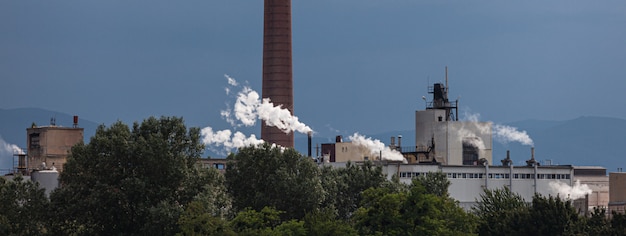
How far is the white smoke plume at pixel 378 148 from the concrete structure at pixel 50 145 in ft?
149

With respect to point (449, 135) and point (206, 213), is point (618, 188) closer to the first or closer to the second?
point (449, 135)

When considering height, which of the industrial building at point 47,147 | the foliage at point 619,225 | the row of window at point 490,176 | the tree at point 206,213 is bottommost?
the foliage at point 619,225

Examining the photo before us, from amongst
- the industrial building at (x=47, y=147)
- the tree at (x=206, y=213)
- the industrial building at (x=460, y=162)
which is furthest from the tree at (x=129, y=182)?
the industrial building at (x=460, y=162)

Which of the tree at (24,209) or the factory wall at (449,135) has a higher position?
the factory wall at (449,135)

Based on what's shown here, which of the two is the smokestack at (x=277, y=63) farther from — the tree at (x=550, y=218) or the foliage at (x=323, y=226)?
the foliage at (x=323, y=226)

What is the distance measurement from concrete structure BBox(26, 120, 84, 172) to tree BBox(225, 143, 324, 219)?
44.9 metres

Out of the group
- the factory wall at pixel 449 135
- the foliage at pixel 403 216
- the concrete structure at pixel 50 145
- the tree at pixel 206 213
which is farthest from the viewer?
the factory wall at pixel 449 135

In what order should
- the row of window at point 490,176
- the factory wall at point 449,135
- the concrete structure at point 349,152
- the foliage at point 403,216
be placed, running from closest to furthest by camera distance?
the foliage at point 403,216
the row of window at point 490,176
the factory wall at point 449,135
the concrete structure at point 349,152

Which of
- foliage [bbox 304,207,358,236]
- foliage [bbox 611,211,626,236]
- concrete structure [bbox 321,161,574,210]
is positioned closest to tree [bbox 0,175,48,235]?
foliage [bbox 304,207,358,236]

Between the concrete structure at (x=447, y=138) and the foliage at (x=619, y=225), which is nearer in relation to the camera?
the foliage at (x=619, y=225)

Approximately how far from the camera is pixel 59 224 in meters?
82.3

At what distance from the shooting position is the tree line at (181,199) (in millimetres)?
79750

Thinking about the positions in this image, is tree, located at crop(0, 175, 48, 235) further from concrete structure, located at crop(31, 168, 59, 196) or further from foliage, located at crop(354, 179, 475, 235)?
concrete structure, located at crop(31, 168, 59, 196)

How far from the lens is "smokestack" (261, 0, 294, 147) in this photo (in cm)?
17162
